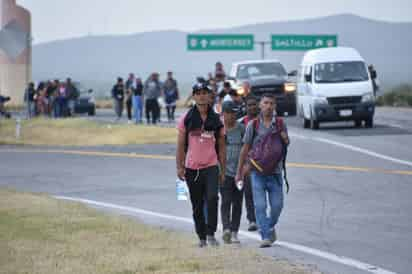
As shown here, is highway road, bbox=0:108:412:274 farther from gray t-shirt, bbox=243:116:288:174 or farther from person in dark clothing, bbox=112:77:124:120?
person in dark clothing, bbox=112:77:124:120

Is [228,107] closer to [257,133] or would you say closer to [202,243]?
[257,133]

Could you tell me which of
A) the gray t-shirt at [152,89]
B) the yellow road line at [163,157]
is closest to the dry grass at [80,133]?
the yellow road line at [163,157]

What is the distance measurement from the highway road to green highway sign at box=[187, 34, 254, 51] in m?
40.5

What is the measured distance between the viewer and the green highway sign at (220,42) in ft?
246

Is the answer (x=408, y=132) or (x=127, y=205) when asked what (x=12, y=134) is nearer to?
(x=408, y=132)

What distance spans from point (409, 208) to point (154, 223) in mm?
3554

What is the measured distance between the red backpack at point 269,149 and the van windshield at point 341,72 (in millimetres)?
20943

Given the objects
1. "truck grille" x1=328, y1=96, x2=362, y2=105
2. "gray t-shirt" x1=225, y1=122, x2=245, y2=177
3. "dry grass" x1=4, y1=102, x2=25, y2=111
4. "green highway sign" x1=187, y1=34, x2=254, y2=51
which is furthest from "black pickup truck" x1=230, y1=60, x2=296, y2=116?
"green highway sign" x1=187, y1=34, x2=254, y2=51

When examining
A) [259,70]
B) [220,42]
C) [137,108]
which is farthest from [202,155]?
[220,42]

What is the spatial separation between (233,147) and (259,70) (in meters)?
28.4

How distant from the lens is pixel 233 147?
14.0 metres

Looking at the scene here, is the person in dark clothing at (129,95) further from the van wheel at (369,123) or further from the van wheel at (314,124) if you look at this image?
the van wheel at (369,123)

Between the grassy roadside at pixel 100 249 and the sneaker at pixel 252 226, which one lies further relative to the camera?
the sneaker at pixel 252 226

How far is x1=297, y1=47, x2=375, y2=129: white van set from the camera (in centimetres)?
3362
